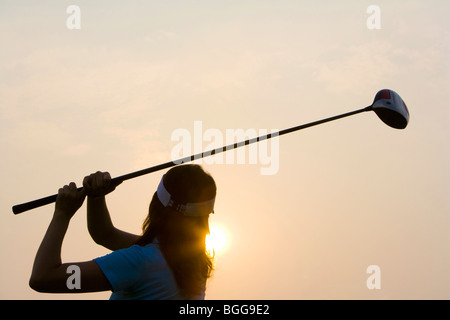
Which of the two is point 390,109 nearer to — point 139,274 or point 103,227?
point 103,227

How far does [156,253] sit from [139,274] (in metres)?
0.17

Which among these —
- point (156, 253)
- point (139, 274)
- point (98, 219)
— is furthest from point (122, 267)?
point (98, 219)

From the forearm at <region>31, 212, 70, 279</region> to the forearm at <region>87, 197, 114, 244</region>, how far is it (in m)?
1.05

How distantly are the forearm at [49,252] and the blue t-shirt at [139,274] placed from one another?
0.22 meters

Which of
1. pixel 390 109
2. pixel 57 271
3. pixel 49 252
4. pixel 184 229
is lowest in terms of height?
pixel 57 271

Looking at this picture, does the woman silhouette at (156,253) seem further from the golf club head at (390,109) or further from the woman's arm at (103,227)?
the golf club head at (390,109)

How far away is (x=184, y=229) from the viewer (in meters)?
3.68

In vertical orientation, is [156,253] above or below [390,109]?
below

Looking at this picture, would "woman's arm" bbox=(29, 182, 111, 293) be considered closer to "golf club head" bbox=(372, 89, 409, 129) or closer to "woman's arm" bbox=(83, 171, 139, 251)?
"woman's arm" bbox=(83, 171, 139, 251)
